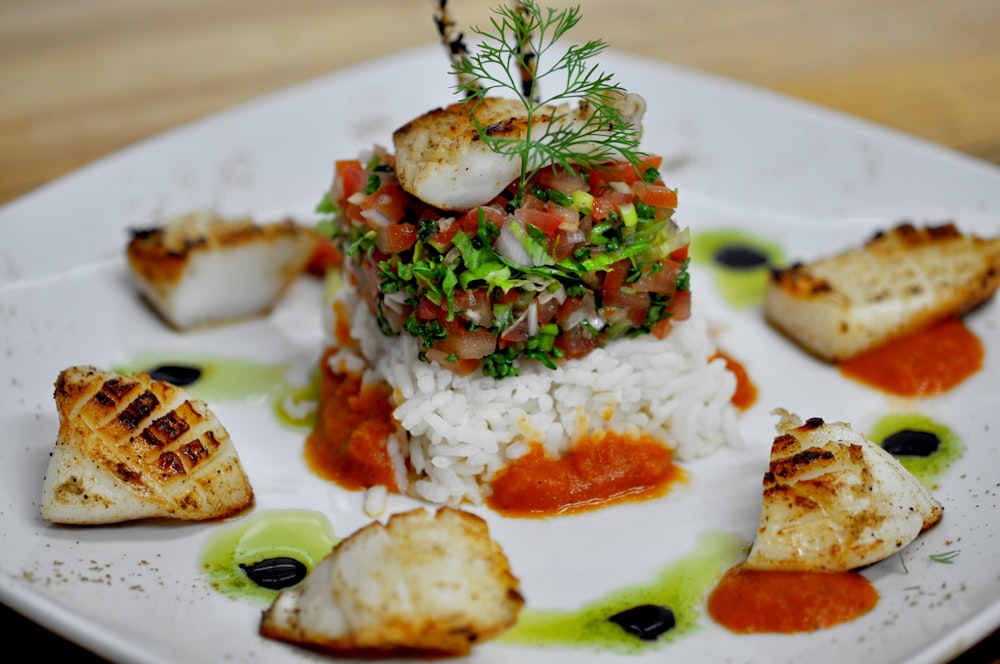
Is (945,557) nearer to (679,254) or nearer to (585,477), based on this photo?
(585,477)

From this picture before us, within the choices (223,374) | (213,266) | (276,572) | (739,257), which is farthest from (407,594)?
(739,257)

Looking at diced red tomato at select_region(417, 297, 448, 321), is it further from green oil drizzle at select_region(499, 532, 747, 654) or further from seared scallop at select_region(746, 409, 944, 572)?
seared scallop at select_region(746, 409, 944, 572)

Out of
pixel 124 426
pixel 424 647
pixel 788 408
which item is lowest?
pixel 788 408

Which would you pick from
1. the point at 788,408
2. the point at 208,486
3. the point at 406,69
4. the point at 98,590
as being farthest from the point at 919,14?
the point at 98,590

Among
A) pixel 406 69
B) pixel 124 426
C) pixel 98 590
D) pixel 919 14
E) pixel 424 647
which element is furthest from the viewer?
pixel 919 14

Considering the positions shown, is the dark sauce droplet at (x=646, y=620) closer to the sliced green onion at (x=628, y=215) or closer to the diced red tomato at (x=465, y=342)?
the diced red tomato at (x=465, y=342)

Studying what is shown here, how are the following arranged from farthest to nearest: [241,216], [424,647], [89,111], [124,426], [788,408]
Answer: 1. [89,111]
2. [241,216]
3. [788,408]
4. [124,426]
5. [424,647]

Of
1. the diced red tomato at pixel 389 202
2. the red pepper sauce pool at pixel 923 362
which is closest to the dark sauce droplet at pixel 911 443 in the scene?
the red pepper sauce pool at pixel 923 362

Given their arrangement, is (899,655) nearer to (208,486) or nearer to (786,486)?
(786,486)
